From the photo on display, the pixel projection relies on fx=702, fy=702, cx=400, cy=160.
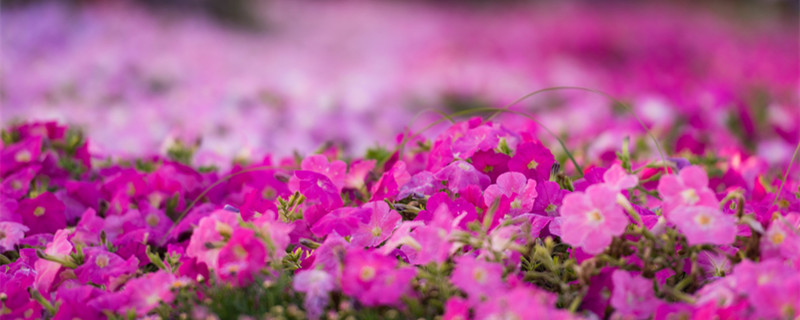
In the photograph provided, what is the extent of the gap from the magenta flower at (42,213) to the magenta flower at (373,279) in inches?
41.7

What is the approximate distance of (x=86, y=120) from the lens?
4211 millimetres

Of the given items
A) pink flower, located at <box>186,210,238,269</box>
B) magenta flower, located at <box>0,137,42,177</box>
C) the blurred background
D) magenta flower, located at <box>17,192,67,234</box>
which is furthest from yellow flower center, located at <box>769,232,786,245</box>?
magenta flower, located at <box>0,137,42,177</box>

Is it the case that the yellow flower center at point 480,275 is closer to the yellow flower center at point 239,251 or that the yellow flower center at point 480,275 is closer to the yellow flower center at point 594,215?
the yellow flower center at point 594,215

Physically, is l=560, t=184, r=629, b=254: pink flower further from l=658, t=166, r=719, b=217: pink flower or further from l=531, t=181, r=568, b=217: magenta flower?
l=531, t=181, r=568, b=217: magenta flower

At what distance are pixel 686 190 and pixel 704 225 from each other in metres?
0.12

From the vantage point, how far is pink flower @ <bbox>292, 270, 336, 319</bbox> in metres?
1.33

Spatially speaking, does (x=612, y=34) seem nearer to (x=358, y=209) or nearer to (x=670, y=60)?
(x=670, y=60)

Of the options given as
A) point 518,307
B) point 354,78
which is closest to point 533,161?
point 518,307

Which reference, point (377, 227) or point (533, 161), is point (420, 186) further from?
point (533, 161)

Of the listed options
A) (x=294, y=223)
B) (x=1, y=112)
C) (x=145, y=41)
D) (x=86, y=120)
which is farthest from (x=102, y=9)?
(x=294, y=223)

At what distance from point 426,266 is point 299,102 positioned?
127 inches

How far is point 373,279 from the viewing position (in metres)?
1.34

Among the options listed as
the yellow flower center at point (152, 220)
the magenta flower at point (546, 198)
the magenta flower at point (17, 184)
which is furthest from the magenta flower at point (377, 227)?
the magenta flower at point (17, 184)

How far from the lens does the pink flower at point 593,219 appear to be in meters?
1.36
